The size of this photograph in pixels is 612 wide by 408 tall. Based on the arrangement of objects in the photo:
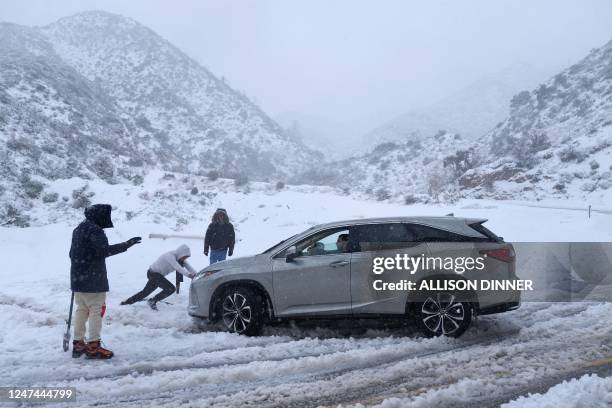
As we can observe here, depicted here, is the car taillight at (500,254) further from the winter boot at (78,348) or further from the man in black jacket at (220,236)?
the man in black jacket at (220,236)

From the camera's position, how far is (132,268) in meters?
12.7

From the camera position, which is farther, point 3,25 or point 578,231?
point 3,25

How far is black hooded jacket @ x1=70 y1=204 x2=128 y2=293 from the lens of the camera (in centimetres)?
532

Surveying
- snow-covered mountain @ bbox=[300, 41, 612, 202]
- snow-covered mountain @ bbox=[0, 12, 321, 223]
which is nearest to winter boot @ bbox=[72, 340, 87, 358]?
snow-covered mountain @ bbox=[0, 12, 321, 223]

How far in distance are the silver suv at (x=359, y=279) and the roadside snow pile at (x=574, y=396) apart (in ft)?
5.20

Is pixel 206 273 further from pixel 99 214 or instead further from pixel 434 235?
pixel 434 235

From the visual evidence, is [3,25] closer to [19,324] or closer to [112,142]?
[112,142]

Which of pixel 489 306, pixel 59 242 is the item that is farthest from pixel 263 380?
pixel 59 242

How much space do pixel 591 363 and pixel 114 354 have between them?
5.47 m

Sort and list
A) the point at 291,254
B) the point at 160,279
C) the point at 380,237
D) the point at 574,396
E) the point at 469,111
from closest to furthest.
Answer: the point at 574,396 < the point at 380,237 < the point at 291,254 < the point at 160,279 < the point at 469,111

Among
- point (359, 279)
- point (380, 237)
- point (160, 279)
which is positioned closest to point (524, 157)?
point (380, 237)

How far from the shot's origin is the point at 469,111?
338 ft

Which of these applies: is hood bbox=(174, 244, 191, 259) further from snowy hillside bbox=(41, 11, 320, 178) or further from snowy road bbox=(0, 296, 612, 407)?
snowy hillside bbox=(41, 11, 320, 178)

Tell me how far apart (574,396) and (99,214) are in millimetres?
5268
